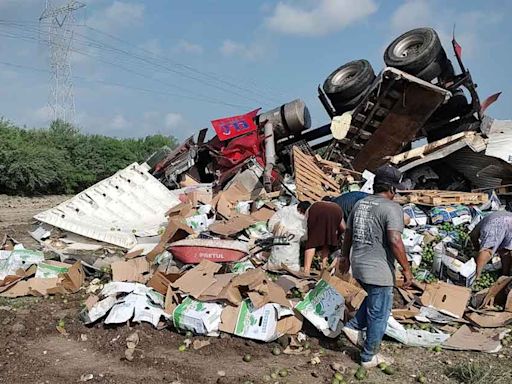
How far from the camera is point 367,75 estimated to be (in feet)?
29.9

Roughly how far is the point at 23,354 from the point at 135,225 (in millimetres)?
4734

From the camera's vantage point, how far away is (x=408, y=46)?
29.0ft

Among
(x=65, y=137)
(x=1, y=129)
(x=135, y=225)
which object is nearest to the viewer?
(x=135, y=225)

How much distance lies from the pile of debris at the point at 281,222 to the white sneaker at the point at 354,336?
24 centimetres

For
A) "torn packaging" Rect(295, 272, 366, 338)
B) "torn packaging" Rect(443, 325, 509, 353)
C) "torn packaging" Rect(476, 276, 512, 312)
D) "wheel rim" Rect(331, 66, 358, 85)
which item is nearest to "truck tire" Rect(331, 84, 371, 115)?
"wheel rim" Rect(331, 66, 358, 85)

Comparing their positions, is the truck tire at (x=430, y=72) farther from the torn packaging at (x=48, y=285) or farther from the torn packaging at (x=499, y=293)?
the torn packaging at (x=48, y=285)

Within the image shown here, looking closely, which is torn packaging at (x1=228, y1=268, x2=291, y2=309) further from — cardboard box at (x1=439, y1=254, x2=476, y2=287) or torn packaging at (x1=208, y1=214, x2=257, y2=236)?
torn packaging at (x1=208, y1=214, x2=257, y2=236)

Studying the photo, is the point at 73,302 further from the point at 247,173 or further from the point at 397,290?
the point at 247,173

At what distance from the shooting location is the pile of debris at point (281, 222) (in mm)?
4383

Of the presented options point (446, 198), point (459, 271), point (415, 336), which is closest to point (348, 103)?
point (446, 198)

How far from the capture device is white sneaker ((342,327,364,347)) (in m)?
3.90

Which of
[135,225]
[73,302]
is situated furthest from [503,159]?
[73,302]

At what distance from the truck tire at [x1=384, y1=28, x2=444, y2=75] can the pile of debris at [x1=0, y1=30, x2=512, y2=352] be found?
0.43ft

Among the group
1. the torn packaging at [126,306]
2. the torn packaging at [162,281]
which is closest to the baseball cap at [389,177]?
the torn packaging at [126,306]
